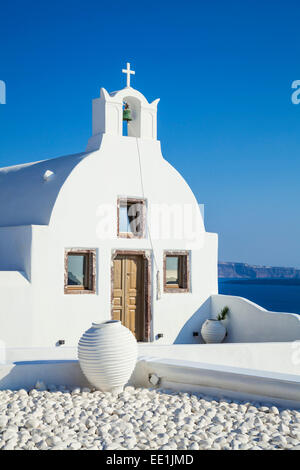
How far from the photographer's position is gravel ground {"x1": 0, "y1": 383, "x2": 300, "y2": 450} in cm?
554

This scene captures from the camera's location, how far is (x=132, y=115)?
13.0m

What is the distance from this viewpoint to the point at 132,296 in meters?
12.1

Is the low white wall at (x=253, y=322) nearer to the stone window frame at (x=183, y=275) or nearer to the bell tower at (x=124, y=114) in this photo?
the stone window frame at (x=183, y=275)

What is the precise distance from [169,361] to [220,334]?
4550 millimetres

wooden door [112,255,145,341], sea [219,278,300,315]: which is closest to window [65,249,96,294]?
wooden door [112,255,145,341]

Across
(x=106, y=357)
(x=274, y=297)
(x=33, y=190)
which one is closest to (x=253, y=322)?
(x=33, y=190)

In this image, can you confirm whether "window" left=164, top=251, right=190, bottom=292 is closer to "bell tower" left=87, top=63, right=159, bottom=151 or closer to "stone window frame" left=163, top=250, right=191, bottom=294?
"stone window frame" left=163, top=250, right=191, bottom=294

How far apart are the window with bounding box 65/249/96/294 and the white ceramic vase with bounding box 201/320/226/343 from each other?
2532 millimetres

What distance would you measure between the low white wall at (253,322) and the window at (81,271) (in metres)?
2.85

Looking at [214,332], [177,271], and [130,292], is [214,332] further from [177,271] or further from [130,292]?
[130,292]

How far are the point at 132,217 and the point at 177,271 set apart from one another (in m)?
1.55

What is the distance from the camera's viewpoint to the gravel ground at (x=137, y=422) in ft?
18.2

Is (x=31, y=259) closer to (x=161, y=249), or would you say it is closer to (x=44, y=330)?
(x=44, y=330)
